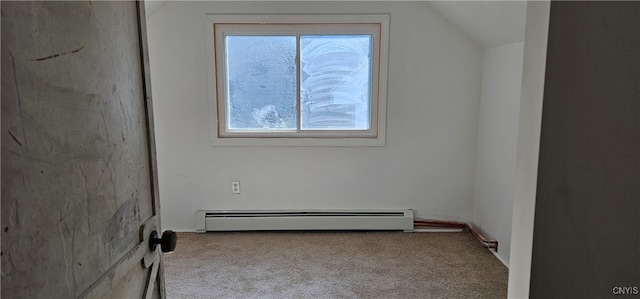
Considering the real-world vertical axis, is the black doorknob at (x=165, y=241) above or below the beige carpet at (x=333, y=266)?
above

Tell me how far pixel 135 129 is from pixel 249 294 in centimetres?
167

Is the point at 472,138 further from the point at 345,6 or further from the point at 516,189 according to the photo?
the point at 516,189

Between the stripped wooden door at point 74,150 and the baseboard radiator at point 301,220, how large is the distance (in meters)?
2.29

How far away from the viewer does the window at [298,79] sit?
3.05m

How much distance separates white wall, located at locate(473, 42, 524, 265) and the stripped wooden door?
2.34m

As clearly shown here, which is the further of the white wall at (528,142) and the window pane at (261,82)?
the window pane at (261,82)

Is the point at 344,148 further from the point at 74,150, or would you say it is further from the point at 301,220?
the point at 74,150

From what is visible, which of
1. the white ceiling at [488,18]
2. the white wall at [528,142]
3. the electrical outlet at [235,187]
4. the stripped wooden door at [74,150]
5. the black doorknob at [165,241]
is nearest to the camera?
the stripped wooden door at [74,150]

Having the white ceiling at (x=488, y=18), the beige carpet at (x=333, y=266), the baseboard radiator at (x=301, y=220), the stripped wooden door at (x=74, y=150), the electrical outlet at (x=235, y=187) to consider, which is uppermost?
the white ceiling at (x=488, y=18)

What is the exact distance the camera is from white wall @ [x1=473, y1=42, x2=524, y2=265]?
257 cm

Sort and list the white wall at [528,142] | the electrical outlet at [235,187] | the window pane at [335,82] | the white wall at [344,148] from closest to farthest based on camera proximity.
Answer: the white wall at [528,142]
the white wall at [344,148]
the window pane at [335,82]
the electrical outlet at [235,187]

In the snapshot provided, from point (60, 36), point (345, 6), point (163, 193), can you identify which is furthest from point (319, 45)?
point (60, 36)

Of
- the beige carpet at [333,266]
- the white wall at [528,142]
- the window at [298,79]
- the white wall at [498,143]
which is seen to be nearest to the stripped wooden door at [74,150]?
the white wall at [528,142]

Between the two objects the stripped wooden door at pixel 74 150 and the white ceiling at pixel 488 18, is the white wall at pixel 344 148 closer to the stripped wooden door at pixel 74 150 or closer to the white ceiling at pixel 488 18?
the white ceiling at pixel 488 18
